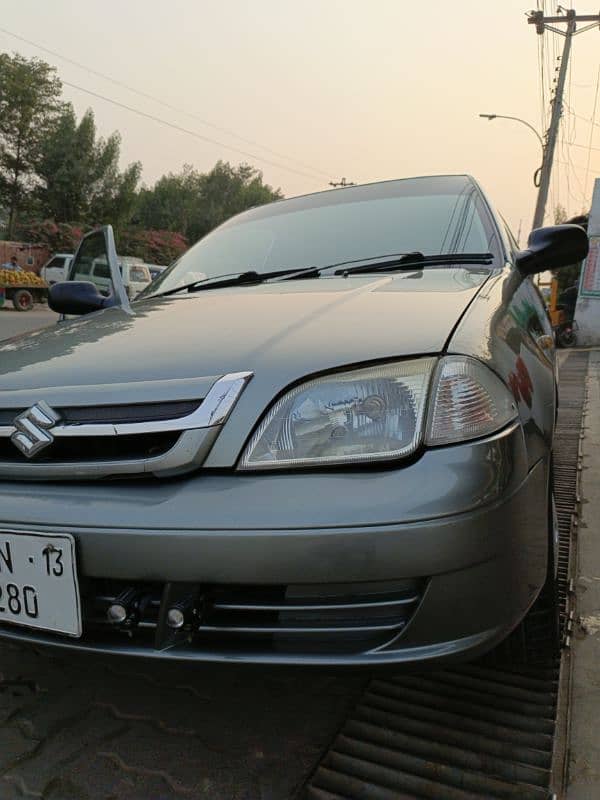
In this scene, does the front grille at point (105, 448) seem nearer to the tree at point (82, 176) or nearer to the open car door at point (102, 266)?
the open car door at point (102, 266)

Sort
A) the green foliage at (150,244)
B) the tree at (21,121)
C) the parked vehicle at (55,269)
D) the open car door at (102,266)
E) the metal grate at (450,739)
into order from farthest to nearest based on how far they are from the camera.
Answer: the green foliage at (150,244) → the tree at (21,121) → the parked vehicle at (55,269) → the open car door at (102,266) → the metal grate at (450,739)

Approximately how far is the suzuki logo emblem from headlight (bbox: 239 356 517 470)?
407 millimetres

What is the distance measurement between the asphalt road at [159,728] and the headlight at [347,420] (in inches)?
14.9

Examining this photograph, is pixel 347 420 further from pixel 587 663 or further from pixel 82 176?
pixel 82 176

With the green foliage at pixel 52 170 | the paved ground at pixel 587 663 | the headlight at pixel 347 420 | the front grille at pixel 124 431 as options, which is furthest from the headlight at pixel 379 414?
the green foliage at pixel 52 170

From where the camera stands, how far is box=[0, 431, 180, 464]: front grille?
4.10 ft

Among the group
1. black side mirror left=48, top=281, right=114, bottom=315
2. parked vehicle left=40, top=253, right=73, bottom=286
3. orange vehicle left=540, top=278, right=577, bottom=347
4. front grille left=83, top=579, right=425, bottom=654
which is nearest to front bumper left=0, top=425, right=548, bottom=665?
front grille left=83, top=579, right=425, bottom=654

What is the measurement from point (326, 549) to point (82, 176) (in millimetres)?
34073

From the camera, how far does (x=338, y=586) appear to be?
1146mm

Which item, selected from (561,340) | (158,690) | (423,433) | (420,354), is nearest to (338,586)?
(423,433)

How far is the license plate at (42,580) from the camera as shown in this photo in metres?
1.21

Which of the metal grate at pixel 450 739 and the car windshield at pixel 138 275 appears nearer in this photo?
the metal grate at pixel 450 739

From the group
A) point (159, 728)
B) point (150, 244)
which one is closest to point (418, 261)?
point (159, 728)

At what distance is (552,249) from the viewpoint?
83.7 inches
